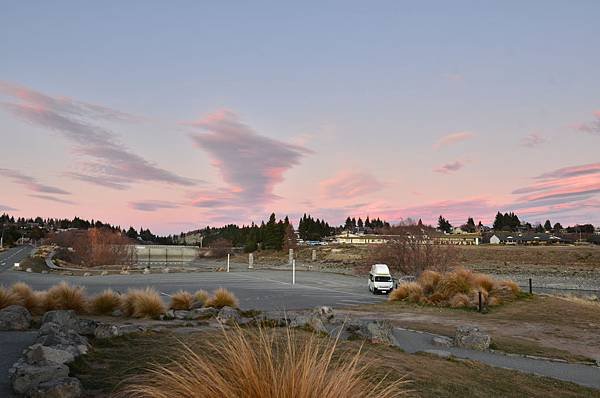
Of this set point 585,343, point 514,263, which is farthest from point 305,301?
point 514,263

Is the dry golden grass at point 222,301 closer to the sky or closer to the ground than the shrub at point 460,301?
closer to the sky

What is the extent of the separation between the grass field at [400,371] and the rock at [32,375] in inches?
14.6

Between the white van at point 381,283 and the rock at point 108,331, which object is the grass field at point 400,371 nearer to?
the rock at point 108,331

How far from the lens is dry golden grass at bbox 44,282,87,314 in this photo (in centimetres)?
1498

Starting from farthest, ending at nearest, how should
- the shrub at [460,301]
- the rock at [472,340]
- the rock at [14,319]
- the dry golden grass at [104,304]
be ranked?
the shrub at [460,301], the dry golden grass at [104,304], the rock at [472,340], the rock at [14,319]

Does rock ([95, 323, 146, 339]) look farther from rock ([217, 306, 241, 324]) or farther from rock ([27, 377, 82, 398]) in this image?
rock ([27, 377, 82, 398])

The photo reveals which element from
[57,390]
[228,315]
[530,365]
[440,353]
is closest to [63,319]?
[228,315]

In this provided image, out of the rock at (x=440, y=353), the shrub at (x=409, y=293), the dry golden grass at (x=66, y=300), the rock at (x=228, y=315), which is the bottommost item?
the rock at (x=440, y=353)

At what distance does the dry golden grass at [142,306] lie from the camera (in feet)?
48.5

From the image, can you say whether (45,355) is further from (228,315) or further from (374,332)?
(374,332)

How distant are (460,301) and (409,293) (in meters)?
2.84

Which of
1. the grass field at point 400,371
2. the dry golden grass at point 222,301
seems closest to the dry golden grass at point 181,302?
the dry golden grass at point 222,301

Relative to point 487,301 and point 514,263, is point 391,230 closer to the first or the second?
point 487,301

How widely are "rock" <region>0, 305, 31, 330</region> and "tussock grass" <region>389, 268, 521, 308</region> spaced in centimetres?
1553
